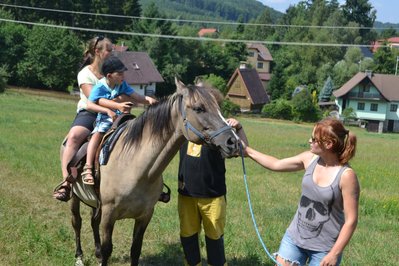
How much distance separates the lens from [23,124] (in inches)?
797

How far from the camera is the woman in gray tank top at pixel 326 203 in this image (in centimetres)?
358

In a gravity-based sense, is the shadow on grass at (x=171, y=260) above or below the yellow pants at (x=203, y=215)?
below

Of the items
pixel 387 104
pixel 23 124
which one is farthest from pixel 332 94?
pixel 23 124

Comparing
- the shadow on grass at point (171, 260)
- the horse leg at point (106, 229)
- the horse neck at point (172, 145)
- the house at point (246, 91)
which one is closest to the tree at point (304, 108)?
the house at point (246, 91)

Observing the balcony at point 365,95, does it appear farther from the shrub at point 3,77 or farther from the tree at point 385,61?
the shrub at point 3,77

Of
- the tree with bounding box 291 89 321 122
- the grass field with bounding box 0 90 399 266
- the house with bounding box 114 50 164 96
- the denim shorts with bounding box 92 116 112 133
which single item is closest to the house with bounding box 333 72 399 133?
the tree with bounding box 291 89 321 122

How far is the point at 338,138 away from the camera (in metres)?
3.65

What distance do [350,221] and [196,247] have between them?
2032 millimetres

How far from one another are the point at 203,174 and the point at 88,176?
1237 mm

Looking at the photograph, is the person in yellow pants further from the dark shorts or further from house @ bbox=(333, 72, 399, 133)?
house @ bbox=(333, 72, 399, 133)

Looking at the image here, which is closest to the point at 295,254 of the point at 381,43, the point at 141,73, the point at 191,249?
the point at 191,249

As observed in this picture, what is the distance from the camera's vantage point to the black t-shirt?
4.84 metres

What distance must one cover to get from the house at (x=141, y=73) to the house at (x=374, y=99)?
2271 cm

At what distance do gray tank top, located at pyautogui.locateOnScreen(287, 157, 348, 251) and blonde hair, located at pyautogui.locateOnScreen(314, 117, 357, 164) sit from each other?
0.10 meters
